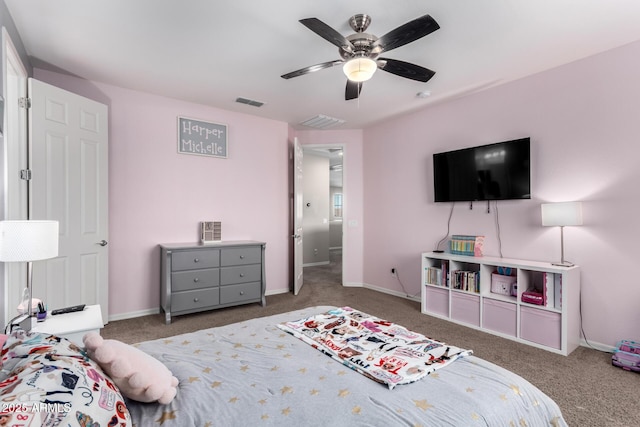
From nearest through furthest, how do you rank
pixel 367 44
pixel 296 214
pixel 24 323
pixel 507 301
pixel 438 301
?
1. pixel 24 323
2. pixel 367 44
3. pixel 507 301
4. pixel 438 301
5. pixel 296 214

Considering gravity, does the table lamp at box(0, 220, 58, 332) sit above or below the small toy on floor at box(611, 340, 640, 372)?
above

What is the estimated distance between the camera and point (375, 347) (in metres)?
1.59

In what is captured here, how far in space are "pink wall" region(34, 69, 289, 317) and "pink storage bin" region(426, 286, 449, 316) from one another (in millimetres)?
2166

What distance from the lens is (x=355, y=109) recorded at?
13.9ft

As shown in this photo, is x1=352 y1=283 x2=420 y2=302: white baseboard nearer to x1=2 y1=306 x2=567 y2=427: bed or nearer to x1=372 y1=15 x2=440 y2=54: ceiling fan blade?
x1=2 y1=306 x2=567 y2=427: bed

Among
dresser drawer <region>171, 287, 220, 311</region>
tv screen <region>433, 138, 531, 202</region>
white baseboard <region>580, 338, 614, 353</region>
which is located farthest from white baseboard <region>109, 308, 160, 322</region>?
white baseboard <region>580, 338, 614, 353</region>

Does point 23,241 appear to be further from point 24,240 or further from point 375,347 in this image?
point 375,347

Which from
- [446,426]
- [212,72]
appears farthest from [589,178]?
[212,72]

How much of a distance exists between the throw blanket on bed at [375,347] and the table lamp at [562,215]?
1.92 m

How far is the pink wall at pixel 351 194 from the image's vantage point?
5.23 m

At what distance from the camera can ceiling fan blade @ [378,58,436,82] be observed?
231 cm

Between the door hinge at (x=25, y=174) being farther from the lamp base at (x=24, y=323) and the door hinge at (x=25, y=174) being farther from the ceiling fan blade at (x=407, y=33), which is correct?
the ceiling fan blade at (x=407, y=33)

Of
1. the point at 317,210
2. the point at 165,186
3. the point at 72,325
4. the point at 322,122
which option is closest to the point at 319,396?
the point at 72,325

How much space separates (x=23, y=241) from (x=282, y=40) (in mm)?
2165
